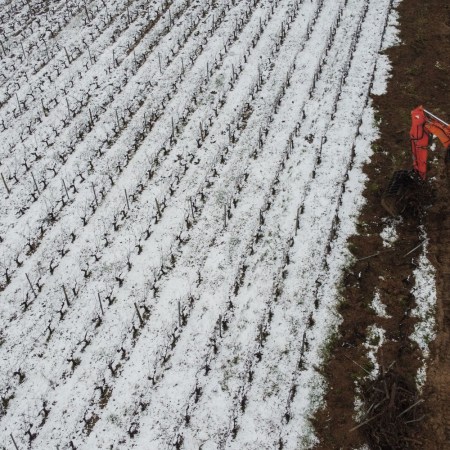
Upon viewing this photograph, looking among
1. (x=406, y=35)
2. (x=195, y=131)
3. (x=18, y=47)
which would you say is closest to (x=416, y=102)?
(x=406, y=35)

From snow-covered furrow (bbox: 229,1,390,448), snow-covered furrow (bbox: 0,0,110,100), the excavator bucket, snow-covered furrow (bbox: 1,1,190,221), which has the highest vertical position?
snow-covered furrow (bbox: 0,0,110,100)

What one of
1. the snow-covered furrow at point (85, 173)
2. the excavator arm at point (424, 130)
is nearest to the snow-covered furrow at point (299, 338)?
the excavator arm at point (424, 130)

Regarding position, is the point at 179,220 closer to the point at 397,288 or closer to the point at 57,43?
the point at 397,288

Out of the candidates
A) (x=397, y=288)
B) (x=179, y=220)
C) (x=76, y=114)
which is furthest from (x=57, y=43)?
(x=397, y=288)

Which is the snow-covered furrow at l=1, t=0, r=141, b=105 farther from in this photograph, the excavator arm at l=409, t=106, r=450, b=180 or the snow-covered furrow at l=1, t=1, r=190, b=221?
the excavator arm at l=409, t=106, r=450, b=180

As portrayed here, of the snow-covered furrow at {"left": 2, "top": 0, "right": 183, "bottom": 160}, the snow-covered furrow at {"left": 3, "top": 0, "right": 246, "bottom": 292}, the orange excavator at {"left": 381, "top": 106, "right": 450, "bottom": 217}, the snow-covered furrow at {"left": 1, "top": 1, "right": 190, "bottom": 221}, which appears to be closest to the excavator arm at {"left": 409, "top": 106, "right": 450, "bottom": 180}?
the orange excavator at {"left": 381, "top": 106, "right": 450, "bottom": 217}

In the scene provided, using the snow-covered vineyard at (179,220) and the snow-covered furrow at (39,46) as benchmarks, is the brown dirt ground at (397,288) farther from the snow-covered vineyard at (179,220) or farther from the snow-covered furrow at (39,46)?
the snow-covered furrow at (39,46)
